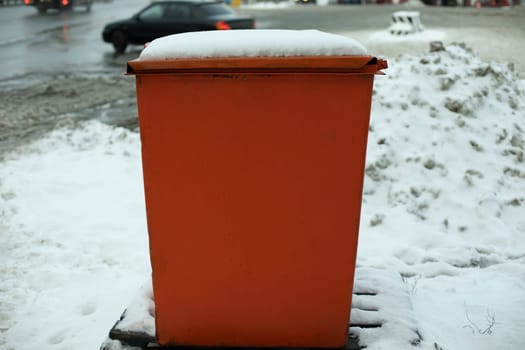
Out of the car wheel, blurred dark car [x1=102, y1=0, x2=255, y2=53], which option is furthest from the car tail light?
the car wheel

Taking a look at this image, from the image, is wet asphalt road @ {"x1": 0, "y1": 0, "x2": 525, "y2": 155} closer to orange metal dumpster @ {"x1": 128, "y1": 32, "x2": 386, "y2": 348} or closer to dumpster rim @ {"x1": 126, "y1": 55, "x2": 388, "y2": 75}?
orange metal dumpster @ {"x1": 128, "y1": 32, "x2": 386, "y2": 348}

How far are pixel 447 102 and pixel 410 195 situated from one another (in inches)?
52.1

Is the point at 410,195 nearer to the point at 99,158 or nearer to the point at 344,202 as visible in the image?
the point at 344,202

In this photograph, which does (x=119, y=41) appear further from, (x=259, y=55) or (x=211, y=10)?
(x=259, y=55)

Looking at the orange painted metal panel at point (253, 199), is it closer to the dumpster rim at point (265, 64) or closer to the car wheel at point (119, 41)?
the dumpster rim at point (265, 64)

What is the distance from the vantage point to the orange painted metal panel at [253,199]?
5.20 feet

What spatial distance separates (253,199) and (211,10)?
10219 millimetres

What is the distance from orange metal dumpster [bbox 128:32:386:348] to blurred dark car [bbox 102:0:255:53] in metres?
9.34

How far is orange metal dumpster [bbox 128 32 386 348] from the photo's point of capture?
1.57 meters

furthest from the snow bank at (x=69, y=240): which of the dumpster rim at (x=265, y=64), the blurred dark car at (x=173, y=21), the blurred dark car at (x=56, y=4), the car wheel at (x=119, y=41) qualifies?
the blurred dark car at (x=56, y=4)

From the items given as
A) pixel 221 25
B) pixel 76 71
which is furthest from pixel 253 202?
pixel 221 25

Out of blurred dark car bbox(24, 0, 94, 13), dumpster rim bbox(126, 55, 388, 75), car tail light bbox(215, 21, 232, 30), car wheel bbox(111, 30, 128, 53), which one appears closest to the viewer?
dumpster rim bbox(126, 55, 388, 75)

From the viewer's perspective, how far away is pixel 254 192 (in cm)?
168

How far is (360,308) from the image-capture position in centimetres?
221
